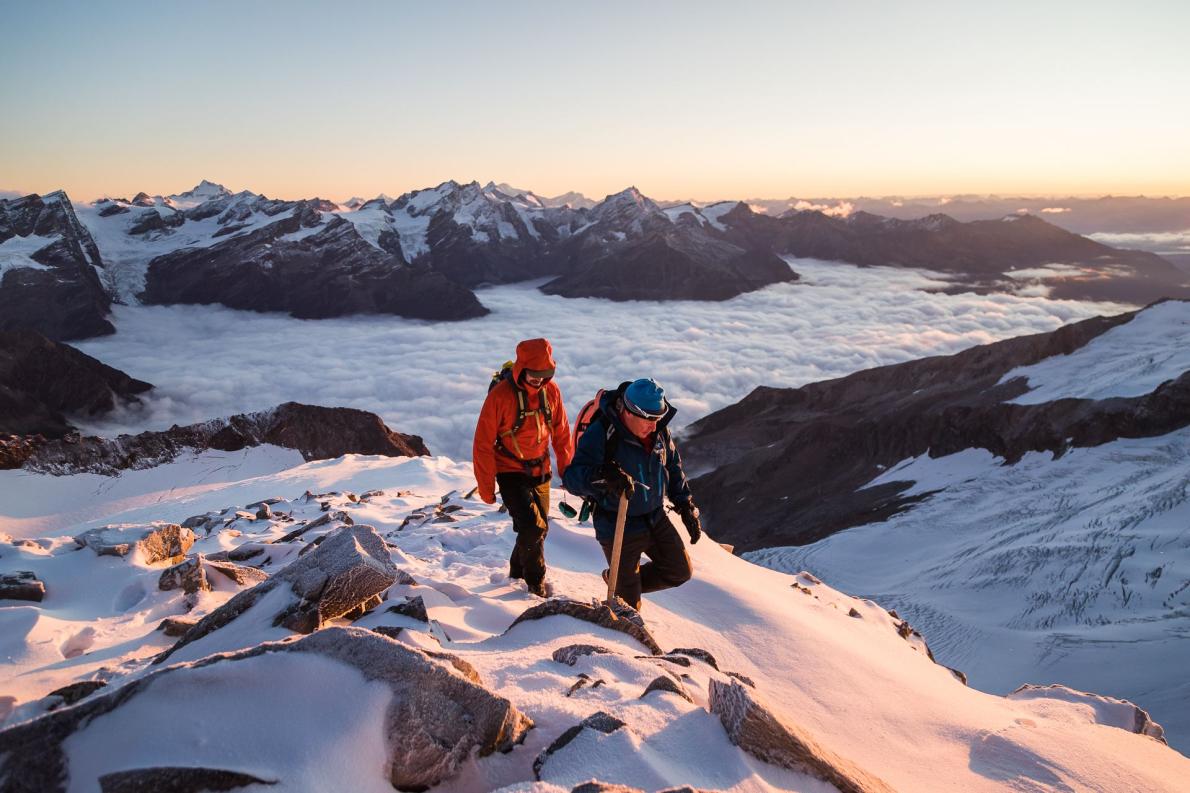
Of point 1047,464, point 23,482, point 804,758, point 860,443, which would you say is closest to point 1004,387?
point 860,443

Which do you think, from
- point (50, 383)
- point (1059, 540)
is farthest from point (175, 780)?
point (50, 383)

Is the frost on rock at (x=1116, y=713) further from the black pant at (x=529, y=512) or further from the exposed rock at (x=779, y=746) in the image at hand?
the black pant at (x=529, y=512)

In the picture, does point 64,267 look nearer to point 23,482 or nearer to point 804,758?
point 23,482

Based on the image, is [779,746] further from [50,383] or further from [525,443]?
[50,383]

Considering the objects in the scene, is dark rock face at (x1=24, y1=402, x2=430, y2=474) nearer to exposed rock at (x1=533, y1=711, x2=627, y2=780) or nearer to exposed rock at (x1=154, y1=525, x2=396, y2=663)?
exposed rock at (x1=154, y1=525, x2=396, y2=663)

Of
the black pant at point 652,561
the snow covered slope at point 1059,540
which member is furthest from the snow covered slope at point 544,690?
the snow covered slope at point 1059,540

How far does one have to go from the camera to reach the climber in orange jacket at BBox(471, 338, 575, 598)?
6.62m

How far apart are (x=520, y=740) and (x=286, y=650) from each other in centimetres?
124

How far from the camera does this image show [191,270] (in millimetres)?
191250

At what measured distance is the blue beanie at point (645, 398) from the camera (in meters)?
5.86

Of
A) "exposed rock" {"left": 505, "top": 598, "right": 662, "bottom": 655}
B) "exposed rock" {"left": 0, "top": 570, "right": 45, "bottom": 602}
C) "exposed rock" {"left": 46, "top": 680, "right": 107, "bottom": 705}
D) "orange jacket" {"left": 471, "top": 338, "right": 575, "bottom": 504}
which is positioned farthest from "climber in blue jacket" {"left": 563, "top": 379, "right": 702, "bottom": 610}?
"exposed rock" {"left": 0, "top": 570, "right": 45, "bottom": 602}

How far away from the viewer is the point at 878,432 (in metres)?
57.6

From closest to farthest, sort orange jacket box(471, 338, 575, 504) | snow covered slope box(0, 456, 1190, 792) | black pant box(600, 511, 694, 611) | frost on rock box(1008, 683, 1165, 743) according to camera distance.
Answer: snow covered slope box(0, 456, 1190, 792)
black pant box(600, 511, 694, 611)
orange jacket box(471, 338, 575, 504)
frost on rock box(1008, 683, 1165, 743)

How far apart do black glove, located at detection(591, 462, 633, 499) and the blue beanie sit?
553mm
